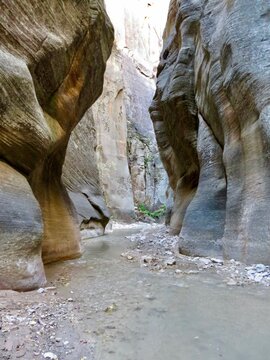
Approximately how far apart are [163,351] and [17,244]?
1.86 meters

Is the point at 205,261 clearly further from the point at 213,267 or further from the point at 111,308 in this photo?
the point at 111,308

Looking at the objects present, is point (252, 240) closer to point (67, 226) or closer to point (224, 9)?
point (67, 226)

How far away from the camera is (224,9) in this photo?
5730 mm

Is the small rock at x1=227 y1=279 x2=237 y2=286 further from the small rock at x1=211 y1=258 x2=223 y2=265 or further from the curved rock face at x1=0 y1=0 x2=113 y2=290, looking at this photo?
the curved rock face at x1=0 y1=0 x2=113 y2=290

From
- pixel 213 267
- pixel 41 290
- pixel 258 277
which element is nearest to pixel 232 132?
pixel 213 267

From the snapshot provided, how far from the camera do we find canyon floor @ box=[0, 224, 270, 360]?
1798mm

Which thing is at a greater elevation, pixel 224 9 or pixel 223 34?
pixel 224 9

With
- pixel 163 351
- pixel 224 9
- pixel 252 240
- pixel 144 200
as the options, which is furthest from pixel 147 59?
pixel 163 351

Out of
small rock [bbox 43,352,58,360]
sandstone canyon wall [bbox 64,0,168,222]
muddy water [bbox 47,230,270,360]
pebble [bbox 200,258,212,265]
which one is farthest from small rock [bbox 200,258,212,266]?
sandstone canyon wall [bbox 64,0,168,222]

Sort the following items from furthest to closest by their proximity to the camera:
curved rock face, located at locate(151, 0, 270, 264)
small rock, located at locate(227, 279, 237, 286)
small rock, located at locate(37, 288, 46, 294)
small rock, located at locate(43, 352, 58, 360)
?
curved rock face, located at locate(151, 0, 270, 264) < small rock, located at locate(227, 279, 237, 286) < small rock, located at locate(37, 288, 46, 294) < small rock, located at locate(43, 352, 58, 360)

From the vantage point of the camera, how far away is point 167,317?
238cm

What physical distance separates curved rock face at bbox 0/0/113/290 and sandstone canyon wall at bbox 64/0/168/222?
3839mm

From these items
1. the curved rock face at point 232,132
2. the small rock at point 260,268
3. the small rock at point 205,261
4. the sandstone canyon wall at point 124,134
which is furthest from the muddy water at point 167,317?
the sandstone canyon wall at point 124,134

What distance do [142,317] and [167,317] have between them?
195 mm
